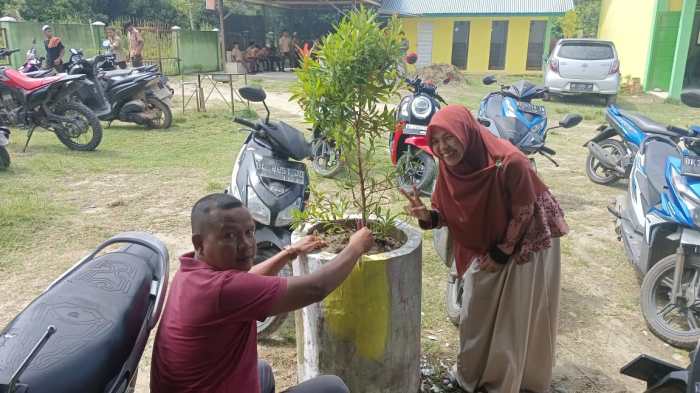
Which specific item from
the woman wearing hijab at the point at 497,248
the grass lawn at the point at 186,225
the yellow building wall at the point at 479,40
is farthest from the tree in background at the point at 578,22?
the woman wearing hijab at the point at 497,248

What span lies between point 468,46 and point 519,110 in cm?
1763

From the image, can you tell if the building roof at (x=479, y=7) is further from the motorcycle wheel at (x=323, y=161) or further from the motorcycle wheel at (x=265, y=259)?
the motorcycle wheel at (x=265, y=259)

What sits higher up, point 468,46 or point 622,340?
point 468,46

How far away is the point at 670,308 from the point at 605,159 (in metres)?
3.26

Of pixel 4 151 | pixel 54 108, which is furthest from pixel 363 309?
pixel 54 108

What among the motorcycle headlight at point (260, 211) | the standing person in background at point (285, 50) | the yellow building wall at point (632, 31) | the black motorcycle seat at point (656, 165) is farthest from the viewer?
the standing person in background at point (285, 50)

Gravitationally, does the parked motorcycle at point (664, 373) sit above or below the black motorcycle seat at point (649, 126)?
below

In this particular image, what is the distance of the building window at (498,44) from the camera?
21859 mm

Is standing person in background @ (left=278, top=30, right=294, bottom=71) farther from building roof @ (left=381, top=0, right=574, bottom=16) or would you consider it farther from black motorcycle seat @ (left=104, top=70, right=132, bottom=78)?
black motorcycle seat @ (left=104, top=70, right=132, bottom=78)

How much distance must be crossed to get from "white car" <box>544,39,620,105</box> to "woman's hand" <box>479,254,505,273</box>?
1142cm

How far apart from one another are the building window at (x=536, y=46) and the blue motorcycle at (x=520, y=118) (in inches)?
688

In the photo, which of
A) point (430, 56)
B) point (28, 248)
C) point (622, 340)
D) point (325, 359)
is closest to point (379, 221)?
point (325, 359)

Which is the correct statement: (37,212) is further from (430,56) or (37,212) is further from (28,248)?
(430,56)

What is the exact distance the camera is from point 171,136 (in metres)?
8.86
